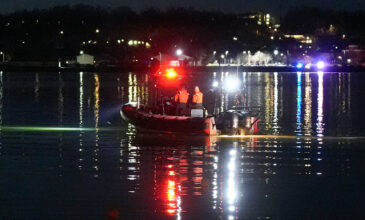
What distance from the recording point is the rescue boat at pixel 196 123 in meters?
28.9

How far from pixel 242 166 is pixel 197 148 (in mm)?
4483

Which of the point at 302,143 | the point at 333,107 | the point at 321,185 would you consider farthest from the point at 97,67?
the point at 321,185

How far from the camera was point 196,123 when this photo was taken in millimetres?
28766

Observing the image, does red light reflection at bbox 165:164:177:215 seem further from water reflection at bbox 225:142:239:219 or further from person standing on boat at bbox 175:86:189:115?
person standing on boat at bbox 175:86:189:115

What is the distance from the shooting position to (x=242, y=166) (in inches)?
870

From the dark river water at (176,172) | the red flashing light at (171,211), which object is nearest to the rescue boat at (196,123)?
the dark river water at (176,172)

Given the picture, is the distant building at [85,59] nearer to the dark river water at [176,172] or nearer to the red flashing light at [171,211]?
the dark river water at [176,172]

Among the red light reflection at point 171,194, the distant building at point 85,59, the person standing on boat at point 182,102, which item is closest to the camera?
the red light reflection at point 171,194

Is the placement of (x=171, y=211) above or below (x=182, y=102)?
below

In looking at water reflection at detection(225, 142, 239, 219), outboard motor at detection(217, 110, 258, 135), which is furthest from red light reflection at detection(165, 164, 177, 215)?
outboard motor at detection(217, 110, 258, 135)

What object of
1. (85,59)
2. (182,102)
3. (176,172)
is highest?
(85,59)

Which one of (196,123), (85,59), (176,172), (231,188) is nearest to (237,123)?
(196,123)

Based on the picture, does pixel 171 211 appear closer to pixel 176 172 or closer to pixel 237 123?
pixel 176 172

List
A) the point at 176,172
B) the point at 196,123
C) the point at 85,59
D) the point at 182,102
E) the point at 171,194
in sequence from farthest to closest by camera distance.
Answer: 1. the point at 85,59
2. the point at 182,102
3. the point at 196,123
4. the point at 176,172
5. the point at 171,194
